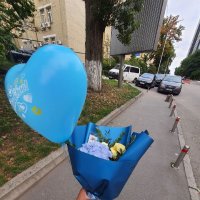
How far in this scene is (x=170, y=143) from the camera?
14.5ft

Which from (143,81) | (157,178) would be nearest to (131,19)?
(157,178)

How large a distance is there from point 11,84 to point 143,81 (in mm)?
14443

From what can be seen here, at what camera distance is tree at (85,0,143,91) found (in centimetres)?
552

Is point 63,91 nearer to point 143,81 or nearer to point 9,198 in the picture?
point 9,198

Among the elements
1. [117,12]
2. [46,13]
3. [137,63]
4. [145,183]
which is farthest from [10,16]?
[137,63]

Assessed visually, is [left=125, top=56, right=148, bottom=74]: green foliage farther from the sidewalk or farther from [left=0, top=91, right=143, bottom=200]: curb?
[left=0, top=91, right=143, bottom=200]: curb

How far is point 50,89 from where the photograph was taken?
905 millimetres

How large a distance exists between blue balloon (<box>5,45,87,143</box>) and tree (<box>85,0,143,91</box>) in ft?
17.6

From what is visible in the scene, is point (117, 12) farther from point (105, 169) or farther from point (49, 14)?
point (49, 14)

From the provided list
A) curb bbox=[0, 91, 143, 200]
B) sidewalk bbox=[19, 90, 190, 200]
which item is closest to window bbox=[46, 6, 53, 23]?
curb bbox=[0, 91, 143, 200]

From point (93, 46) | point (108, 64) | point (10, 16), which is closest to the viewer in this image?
point (10, 16)

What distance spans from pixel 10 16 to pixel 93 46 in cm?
307

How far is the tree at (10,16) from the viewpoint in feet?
13.0

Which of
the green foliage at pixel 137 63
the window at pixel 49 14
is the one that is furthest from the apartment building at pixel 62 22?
the green foliage at pixel 137 63
